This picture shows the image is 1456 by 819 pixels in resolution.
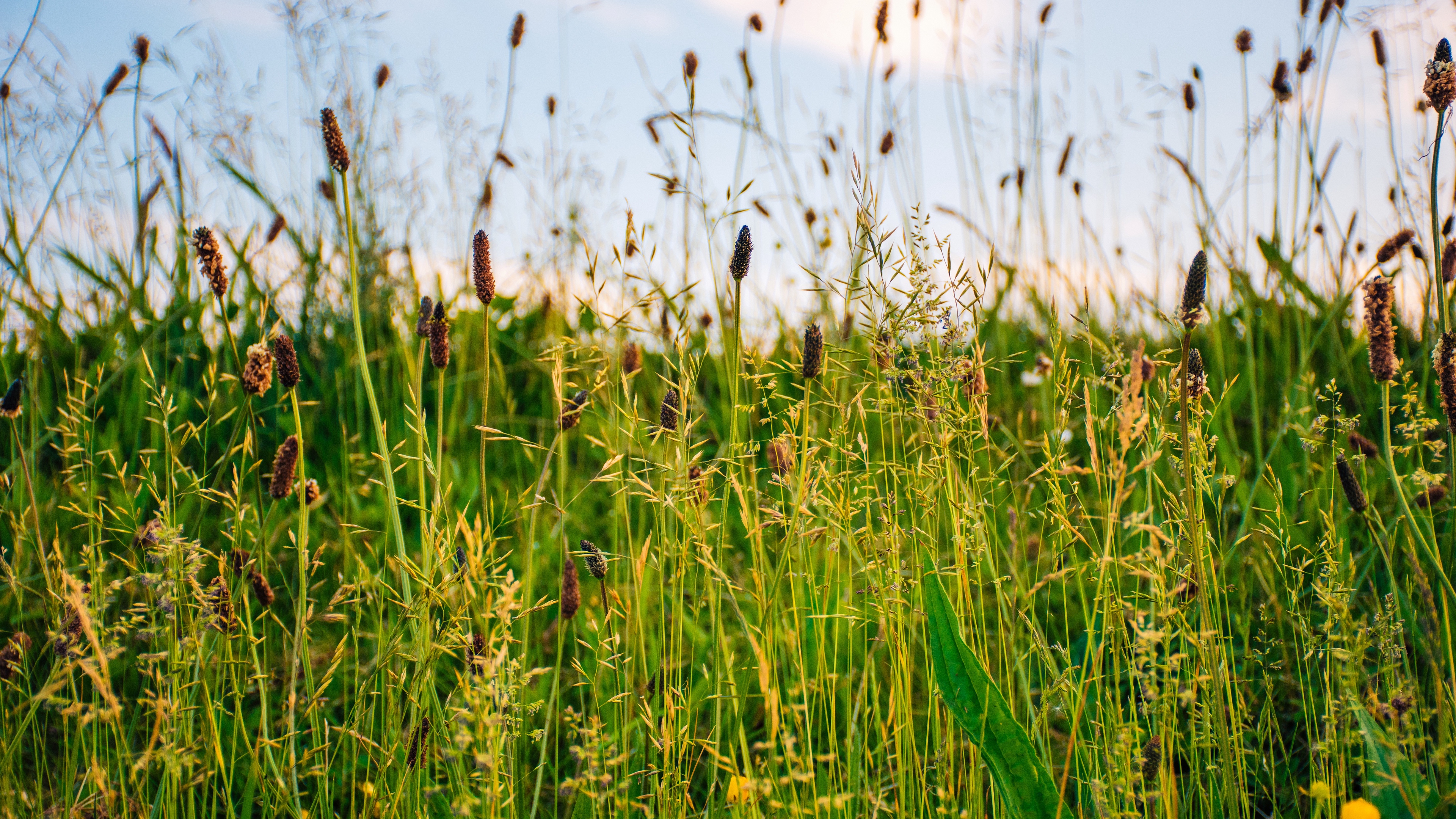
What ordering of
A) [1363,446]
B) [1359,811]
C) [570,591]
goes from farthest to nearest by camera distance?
[1363,446] → [570,591] → [1359,811]

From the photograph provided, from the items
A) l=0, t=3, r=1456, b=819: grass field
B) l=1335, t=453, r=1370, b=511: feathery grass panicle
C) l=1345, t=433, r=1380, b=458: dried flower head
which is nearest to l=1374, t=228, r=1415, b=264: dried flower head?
l=0, t=3, r=1456, b=819: grass field

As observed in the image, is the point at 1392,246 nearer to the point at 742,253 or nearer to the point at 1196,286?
the point at 1196,286

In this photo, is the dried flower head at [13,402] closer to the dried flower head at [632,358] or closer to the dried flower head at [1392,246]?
the dried flower head at [632,358]

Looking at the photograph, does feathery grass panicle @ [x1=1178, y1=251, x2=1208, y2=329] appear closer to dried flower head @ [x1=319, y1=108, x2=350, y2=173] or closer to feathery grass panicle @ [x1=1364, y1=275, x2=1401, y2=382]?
feathery grass panicle @ [x1=1364, y1=275, x2=1401, y2=382]

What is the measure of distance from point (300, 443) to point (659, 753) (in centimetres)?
81

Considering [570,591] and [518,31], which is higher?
[518,31]

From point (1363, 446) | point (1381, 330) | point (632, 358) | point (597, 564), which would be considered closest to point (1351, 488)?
point (1381, 330)

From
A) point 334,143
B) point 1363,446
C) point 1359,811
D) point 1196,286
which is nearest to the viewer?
point 1359,811

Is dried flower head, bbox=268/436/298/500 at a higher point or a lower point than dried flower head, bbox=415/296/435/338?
lower

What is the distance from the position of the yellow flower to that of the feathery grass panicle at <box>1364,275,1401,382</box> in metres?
0.51

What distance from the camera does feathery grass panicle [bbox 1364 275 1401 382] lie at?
1000 mm

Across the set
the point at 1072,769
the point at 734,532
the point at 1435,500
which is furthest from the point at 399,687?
the point at 1435,500

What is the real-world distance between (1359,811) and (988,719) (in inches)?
15.1

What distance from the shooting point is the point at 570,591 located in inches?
46.6
